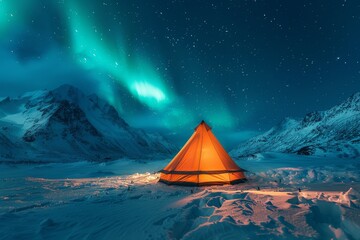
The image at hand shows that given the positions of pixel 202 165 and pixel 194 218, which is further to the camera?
pixel 202 165

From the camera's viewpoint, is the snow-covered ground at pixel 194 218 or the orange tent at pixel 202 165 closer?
the snow-covered ground at pixel 194 218

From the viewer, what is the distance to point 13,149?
123500mm

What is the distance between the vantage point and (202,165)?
13008 millimetres

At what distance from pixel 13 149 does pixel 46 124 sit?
69725 millimetres

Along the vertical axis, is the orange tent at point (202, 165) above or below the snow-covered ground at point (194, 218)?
above

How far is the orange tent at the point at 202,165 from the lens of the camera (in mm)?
12648

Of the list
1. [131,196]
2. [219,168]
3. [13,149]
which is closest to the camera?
[131,196]

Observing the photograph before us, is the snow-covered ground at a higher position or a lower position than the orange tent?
lower

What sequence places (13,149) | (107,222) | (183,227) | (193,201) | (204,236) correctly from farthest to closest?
(13,149), (193,201), (107,222), (183,227), (204,236)

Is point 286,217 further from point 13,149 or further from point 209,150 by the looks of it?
point 13,149

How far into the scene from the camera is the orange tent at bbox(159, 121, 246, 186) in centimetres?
1265

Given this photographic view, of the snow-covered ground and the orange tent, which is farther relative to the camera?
the orange tent

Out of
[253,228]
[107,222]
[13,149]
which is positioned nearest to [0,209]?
[107,222]

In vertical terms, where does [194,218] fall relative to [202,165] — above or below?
below
